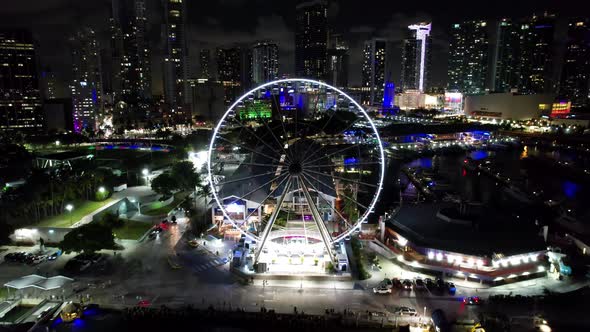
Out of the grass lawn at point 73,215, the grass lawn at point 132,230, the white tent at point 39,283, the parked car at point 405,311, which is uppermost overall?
the grass lawn at point 73,215

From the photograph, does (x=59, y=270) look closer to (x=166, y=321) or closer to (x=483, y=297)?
(x=166, y=321)

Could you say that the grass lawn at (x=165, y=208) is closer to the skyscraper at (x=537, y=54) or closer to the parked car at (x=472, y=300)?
the parked car at (x=472, y=300)

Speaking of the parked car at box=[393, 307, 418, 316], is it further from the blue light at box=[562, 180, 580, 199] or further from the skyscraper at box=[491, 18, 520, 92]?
the skyscraper at box=[491, 18, 520, 92]

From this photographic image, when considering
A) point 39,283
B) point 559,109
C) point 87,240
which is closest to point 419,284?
point 87,240

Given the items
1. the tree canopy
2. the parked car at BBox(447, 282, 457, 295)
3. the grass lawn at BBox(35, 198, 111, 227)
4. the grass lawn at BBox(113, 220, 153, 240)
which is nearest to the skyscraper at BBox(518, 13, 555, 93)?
the parked car at BBox(447, 282, 457, 295)

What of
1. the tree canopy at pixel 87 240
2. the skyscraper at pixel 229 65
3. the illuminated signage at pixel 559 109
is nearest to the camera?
the tree canopy at pixel 87 240

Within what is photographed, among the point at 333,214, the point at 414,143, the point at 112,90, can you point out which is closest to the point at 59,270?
the point at 333,214

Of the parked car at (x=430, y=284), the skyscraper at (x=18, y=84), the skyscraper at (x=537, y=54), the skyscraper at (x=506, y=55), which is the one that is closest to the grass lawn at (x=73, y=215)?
the parked car at (x=430, y=284)
